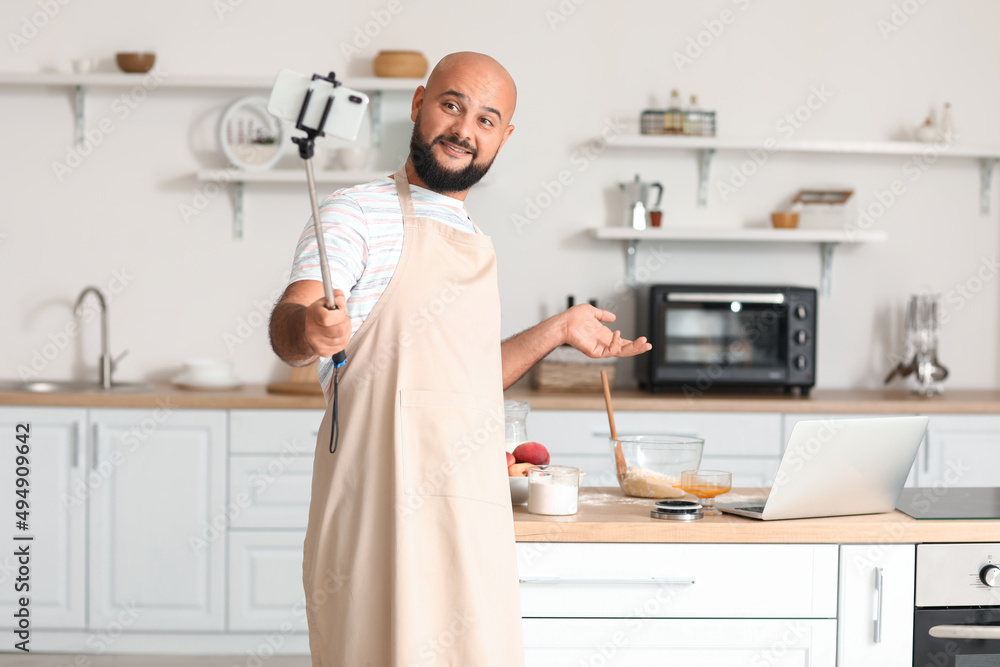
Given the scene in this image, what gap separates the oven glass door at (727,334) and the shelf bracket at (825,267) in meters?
0.52

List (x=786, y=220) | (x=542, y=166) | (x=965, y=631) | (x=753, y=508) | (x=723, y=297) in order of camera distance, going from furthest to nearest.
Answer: (x=542, y=166) < (x=786, y=220) < (x=723, y=297) < (x=753, y=508) < (x=965, y=631)

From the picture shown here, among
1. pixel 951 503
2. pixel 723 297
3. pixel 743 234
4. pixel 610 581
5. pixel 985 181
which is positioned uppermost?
pixel 985 181

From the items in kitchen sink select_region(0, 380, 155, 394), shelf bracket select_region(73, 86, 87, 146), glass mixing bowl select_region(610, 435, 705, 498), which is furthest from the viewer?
shelf bracket select_region(73, 86, 87, 146)

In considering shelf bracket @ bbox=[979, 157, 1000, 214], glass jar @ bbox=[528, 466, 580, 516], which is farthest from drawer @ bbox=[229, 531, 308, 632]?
shelf bracket @ bbox=[979, 157, 1000, 214]

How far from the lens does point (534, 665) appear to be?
60.2 inches

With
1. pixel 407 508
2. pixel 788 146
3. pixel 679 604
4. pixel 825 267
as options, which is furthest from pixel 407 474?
pixel 825 267

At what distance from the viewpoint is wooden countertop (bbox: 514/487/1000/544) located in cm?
154

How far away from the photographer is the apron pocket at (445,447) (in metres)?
1.31

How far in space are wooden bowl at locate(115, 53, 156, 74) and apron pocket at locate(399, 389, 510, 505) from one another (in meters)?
2.67

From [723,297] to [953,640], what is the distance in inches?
73.5

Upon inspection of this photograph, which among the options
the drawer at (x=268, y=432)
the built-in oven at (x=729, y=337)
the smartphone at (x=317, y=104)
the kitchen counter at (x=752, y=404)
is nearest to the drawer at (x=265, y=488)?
the drawer at (x=268, y=432)

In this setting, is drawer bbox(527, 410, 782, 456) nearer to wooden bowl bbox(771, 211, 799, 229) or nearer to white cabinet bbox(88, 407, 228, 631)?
wooden bowl bbox(771, 211, 799, 229)

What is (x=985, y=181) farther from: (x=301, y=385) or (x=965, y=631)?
(x=301, y=385)

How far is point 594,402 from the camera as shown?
3053 millimetres
